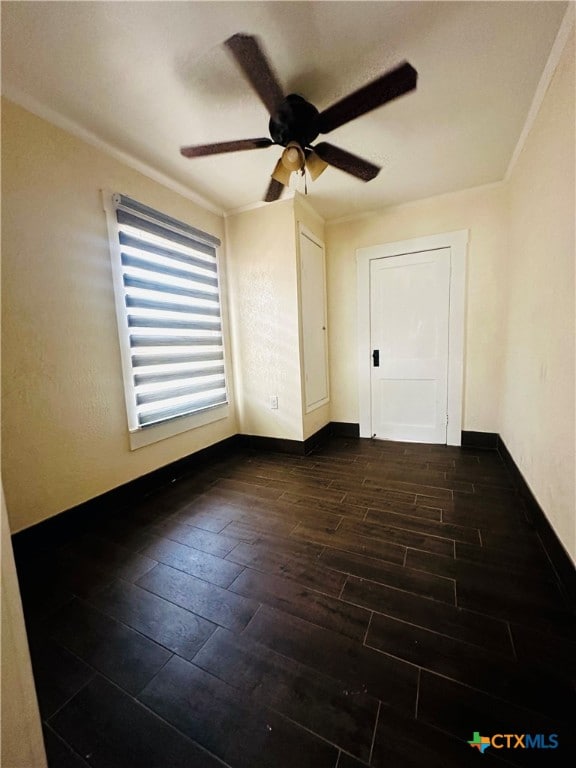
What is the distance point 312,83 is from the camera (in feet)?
5.11

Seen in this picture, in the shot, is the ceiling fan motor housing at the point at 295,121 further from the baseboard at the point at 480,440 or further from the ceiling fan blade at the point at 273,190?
the baseboard at the point at 480,440

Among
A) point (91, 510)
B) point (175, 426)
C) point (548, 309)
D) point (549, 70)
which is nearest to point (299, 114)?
point (549, 70)

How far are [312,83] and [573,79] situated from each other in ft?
3.98

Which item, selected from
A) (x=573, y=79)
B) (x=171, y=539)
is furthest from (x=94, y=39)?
(x=171, y=539)

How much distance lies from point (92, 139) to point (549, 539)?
11.8 feet

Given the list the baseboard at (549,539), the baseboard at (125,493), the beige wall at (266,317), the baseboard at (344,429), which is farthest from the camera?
the baseboard at (344,429)

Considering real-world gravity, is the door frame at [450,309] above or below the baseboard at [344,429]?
above

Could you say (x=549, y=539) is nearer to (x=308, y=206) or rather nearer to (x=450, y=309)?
(x=450, y=309)

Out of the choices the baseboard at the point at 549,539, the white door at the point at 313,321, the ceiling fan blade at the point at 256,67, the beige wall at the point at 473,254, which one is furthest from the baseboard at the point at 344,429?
the ceiling fan blade at the point at 256,67

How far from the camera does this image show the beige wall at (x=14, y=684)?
534 millimetres

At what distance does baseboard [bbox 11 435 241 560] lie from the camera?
5.35 feet

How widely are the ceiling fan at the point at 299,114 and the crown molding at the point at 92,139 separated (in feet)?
2.62

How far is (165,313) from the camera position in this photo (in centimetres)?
239

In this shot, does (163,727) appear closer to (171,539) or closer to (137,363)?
(171,539)
